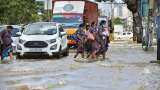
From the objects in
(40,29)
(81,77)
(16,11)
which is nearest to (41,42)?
(40,29)

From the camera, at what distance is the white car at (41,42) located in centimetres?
2583

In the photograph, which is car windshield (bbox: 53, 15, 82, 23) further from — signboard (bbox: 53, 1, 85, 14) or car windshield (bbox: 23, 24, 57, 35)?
car windshield (bbox: 23, 24, 57, 35)

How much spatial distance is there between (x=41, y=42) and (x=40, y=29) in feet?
4.67

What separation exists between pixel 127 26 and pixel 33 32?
12101cm

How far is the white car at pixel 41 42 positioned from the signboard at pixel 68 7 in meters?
11.7

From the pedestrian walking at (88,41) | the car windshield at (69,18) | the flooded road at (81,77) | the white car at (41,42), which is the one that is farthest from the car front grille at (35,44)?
the car windshield at (69,18)

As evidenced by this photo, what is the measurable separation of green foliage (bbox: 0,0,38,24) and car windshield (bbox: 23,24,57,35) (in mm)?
42509

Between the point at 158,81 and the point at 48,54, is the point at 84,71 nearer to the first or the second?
the point at 158,81

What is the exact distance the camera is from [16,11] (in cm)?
7281

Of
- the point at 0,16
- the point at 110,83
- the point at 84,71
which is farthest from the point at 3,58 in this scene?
the point at 0,16

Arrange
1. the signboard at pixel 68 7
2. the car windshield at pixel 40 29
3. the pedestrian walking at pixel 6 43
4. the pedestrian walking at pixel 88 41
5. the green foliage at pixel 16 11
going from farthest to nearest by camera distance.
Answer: the green foliage at pixel 16 11 → the signboard at pixel 68 7 → the car windshield at pixel 40 29 → the pedestrian walking at pixel 88 41 → the pedestrian walking at pixel 6 43

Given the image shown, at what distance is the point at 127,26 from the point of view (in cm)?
14688

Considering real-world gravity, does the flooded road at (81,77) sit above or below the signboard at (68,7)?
below

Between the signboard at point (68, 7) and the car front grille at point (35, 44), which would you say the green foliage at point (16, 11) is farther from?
the car front grille at point (35, 44)
